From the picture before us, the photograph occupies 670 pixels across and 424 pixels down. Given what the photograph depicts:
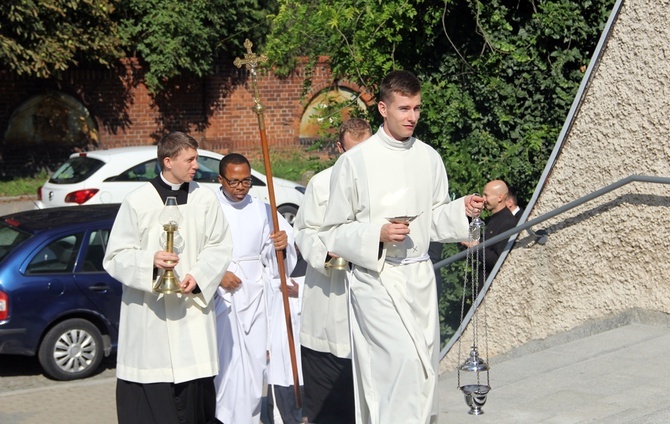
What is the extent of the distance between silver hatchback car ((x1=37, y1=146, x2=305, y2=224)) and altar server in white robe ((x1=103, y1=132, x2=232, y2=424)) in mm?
9339

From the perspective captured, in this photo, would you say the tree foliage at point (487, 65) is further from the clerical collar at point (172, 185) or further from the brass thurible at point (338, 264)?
the clerical collar at point (172, 185)

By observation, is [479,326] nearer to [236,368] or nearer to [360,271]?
[236,368]

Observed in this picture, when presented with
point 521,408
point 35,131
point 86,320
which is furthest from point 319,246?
point 35,131

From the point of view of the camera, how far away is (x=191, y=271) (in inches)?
239

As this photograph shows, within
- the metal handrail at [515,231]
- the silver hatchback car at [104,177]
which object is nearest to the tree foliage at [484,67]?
the metal handrail at [515,231]

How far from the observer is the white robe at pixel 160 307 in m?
6.05

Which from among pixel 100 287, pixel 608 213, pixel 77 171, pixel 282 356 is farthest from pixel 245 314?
pixel 77 171

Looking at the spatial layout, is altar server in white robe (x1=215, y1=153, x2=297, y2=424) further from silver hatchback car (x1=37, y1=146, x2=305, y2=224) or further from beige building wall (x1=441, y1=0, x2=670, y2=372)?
silver hatchback car (x1=37, y1=146, x2=305, y2=224)

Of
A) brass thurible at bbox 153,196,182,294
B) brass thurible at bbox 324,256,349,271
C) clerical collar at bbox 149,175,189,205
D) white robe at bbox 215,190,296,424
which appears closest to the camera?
brass thurible at bbox 153,196,182,294

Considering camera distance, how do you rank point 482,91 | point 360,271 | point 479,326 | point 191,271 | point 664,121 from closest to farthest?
point 360,271, point 191,271, point 664,121, point 479,326, point 482,91

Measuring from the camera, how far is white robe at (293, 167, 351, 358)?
6.25 meters

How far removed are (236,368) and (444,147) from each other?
3.20m

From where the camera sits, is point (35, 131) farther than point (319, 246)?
Yes

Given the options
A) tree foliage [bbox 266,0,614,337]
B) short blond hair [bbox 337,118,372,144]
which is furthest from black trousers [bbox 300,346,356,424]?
tree foliage [bbox 266,0,614,337]
